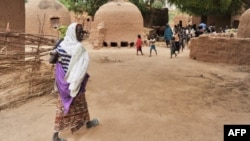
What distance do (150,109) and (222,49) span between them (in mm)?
6306

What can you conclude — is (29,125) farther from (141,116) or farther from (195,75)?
(195,75)

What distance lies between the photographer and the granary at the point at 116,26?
1808cm

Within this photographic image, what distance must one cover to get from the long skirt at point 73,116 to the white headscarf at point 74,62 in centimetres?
19

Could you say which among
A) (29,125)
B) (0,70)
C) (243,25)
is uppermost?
(243,25)

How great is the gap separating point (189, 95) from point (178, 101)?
21.3 inches

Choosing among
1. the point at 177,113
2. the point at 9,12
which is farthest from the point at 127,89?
the point at 9,12

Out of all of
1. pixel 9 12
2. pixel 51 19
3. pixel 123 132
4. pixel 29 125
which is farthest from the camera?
pixel 51 19

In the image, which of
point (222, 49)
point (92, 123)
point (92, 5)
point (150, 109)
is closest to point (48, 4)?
point (92, 5)

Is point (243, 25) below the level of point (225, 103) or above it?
above

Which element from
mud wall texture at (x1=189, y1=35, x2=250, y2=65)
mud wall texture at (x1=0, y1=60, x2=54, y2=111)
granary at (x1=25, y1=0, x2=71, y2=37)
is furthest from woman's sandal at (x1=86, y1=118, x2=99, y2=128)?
granary at (x1=25, y1=0, x2=71, y2=37)

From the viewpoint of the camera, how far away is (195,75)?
28.6 ft

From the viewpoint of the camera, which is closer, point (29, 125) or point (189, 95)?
point (29, 125)

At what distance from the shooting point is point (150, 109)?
5.56 metres

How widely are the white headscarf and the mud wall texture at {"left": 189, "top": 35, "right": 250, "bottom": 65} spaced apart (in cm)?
756
